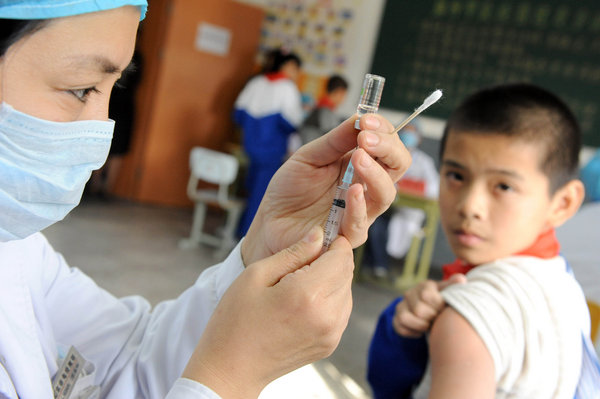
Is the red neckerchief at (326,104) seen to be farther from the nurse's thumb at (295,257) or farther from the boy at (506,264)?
the nurse's thumb at (295,257)

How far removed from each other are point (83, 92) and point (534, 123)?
2.83 ft

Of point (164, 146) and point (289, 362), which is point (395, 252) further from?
point (289, 362)

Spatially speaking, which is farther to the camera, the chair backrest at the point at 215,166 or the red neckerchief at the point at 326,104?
the red neckerchief at the point at 326,104

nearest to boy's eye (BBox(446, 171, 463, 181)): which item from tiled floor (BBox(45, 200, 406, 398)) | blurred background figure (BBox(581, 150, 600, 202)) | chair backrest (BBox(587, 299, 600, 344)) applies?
chair backrest (BBox(587, 299, 600, 344))

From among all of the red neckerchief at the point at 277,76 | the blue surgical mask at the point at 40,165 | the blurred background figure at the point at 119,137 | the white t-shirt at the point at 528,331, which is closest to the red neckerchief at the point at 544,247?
the white t-shirt at the point at 528,331

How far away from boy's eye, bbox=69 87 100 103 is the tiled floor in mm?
1988

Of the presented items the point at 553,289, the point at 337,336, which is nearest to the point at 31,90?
the point at 337,336

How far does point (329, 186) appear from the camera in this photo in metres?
0.87

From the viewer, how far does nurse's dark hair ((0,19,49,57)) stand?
626 mm

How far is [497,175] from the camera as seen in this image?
1012 mm

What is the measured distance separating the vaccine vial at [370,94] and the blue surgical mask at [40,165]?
0.41m

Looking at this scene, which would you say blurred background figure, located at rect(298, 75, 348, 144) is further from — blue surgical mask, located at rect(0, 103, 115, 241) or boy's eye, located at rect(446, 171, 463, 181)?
blue surgical mask, located at rect(0, 103, 115, 241)

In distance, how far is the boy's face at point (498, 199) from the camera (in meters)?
1.01

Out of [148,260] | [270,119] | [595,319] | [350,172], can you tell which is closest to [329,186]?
[350,172]
